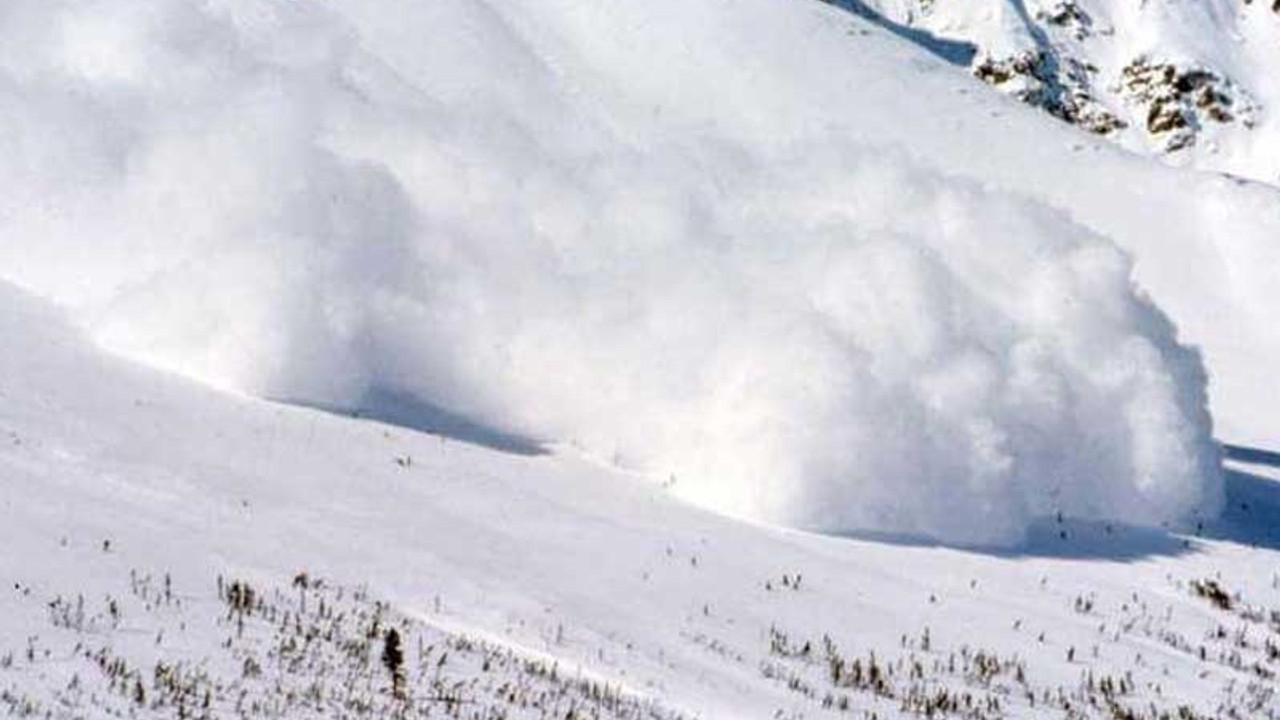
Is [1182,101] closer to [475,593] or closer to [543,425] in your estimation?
[543,425]

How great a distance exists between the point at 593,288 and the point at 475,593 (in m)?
15.2

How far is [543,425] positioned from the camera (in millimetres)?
30219

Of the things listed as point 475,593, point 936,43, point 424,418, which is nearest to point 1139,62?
point 936,43

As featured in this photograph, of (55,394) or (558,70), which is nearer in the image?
(55,394)

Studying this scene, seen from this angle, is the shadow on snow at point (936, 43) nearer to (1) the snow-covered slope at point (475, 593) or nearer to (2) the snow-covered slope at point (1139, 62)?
(2) the snow-covered slope at point (1139, 62)

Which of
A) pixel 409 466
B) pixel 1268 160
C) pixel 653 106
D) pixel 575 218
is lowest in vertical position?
pixel 1268 160

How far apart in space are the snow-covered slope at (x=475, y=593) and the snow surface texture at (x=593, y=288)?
1465 millimetres

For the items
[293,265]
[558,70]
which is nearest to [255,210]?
[293,265]

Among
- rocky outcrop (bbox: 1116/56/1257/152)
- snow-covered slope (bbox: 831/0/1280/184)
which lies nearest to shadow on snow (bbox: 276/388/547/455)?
snow-covered slope (bbox: 831/0/1280/184)

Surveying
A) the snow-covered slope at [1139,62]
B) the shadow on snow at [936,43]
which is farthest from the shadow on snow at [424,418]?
the snow-covered slope at [1139,62]

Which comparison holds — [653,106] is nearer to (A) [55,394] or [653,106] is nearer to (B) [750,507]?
(B) [750,507]

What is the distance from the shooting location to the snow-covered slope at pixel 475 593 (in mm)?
13352

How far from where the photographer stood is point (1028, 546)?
30.2m

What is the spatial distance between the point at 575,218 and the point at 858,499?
371 inches
